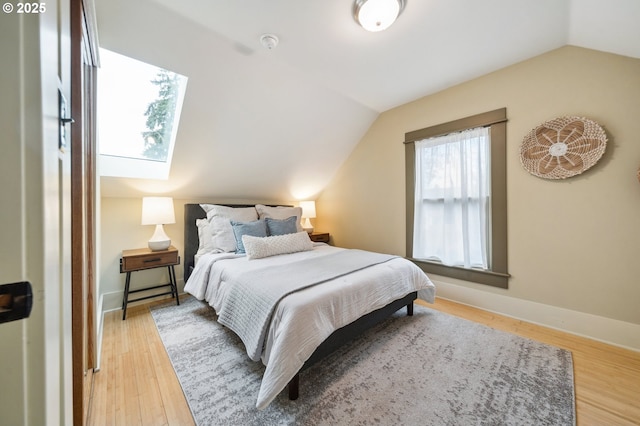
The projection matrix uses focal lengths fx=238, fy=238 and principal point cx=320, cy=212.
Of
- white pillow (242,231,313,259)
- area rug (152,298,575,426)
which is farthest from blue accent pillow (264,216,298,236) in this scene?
area rug (152,298,575,426)

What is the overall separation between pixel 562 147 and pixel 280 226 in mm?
2894

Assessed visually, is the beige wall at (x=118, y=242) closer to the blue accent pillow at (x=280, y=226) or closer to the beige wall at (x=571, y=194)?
the blue accent pillow at (x=280, y=226)

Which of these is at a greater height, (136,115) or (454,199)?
(136,115)

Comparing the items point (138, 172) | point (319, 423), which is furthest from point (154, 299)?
point (319, 423)

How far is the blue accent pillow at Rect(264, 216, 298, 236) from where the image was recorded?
9.72 feet

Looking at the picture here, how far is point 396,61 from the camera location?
2270 millimetres

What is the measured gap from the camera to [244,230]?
2.71 meters

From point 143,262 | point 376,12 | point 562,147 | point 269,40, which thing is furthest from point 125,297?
point 562,147

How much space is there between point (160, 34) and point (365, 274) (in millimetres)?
2435

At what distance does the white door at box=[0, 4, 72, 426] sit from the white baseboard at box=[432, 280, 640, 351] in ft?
10.5

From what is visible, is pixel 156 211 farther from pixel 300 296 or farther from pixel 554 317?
pixel 554 317

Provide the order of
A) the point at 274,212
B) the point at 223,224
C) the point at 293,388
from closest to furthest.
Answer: the point at 293,388 < the point at 223,224 < the point at 274,212

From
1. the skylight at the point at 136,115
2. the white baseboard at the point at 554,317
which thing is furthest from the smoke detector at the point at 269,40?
the white baseboard at the point at 554,317

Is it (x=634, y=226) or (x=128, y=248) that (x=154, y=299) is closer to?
(x=128, y=248)
